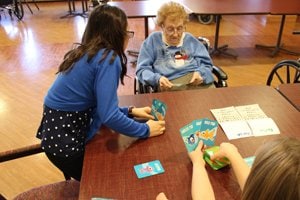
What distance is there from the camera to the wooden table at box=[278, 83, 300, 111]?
1.67 metres

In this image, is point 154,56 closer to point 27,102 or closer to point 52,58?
point 27,102

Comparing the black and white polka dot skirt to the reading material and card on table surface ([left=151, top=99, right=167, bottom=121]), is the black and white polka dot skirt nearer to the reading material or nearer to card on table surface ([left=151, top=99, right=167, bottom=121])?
card on table surface ([left=151, top=99, right=167, bottom=121])

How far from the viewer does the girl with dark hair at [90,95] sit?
129cm

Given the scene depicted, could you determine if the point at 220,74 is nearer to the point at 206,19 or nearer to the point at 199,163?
the point at 199,163

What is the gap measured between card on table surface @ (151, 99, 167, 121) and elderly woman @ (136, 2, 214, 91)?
0.68m

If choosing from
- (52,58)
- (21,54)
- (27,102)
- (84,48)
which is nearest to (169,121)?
(84,48)

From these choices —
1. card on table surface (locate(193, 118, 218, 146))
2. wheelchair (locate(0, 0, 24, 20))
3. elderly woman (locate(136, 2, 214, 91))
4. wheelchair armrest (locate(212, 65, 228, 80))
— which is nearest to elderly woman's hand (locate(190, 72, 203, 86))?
elderly woman (locate(136, 2, 214, 91))

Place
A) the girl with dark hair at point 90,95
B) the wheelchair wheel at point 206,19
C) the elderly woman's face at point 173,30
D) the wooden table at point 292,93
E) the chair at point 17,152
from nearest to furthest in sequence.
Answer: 1. the girl with dark hair at point 90,95
2. the chair at point 17,152
3. the wooden table at point 292,93
4. the elderly woman's face at point 173,30
5. the wheelchair wheel at point 206,19

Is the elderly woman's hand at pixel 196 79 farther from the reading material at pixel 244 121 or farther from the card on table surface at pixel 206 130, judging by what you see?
the card on table surface at pixel 206 130

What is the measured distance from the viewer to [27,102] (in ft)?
10.6

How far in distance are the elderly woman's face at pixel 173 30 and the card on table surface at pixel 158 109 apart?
806 mm

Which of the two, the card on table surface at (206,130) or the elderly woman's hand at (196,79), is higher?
the card on table surface at (206,130)

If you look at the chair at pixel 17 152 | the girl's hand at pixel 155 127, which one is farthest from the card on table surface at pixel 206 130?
the chair at pixel 17 152

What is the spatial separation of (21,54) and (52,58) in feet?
1.69
